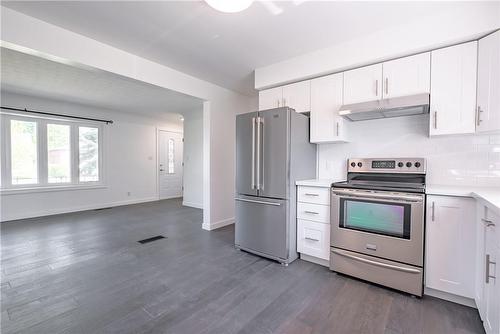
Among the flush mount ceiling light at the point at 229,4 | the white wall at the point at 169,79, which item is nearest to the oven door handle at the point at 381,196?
the flush mount ceiling light at the point at 229,4

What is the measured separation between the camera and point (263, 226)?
2748 millimetres

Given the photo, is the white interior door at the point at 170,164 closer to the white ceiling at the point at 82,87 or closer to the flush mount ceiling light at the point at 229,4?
the white ceiling at the point at 82,87

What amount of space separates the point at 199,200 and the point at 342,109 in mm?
4449

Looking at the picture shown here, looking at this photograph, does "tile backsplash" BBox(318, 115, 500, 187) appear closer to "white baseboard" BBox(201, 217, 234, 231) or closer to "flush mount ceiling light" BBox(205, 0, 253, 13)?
"flush mount ceiling light" BBox(205, 0, 253, 13)

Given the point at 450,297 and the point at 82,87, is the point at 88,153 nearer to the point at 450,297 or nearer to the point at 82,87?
the point at 82,87

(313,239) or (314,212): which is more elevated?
(314,212)

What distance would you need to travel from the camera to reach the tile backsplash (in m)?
2.13

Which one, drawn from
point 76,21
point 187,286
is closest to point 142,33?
point 76,21

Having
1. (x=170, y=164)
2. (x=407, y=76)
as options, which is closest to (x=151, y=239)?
(x=407, y=76)

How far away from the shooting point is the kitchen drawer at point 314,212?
2498 mm

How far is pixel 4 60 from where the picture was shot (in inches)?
118

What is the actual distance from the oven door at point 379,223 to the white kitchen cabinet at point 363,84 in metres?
1.07

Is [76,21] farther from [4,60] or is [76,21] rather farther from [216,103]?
[216,103]

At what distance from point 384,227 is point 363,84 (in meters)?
1.55
